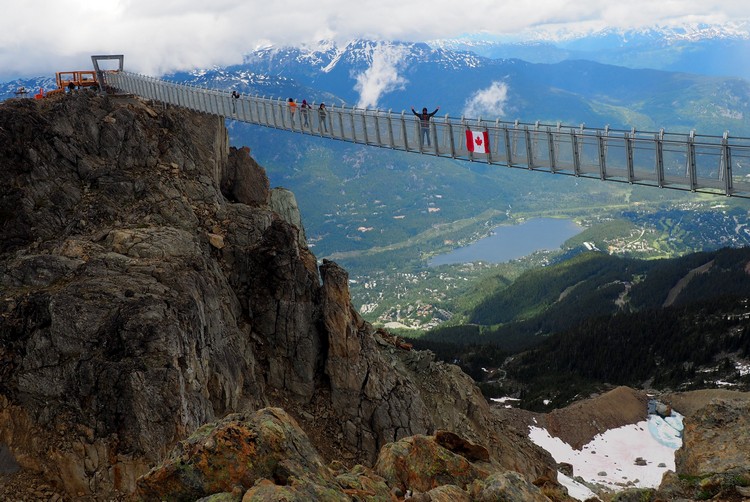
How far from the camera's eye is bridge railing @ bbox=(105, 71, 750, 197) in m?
21.5

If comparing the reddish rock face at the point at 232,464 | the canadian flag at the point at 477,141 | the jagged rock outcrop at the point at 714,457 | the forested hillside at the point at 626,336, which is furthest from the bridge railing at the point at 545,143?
the forested hillside at the point at 626,336

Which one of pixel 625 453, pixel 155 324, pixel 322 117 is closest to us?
pixel 155 324

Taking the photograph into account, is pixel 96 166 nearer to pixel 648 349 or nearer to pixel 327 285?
pixel 327 285

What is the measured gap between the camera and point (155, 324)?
19.9m

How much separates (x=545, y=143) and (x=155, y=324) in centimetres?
1549

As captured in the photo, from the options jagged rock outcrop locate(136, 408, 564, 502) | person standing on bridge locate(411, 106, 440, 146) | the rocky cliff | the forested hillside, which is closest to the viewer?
jagged rock outcrop locate(136, 408, 564, 502)

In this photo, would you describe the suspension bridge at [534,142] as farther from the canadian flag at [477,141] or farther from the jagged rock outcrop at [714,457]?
the jagged rock outcrop at [714,457]

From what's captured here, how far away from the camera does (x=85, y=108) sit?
2881 centimetres

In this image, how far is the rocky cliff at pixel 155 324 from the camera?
19.2 metres

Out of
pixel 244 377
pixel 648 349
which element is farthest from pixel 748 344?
pixel 244 377

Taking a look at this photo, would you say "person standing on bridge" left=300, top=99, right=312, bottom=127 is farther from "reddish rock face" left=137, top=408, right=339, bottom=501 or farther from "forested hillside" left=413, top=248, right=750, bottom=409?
"forested hillside" left=413, top=248, right=750, bottom=409

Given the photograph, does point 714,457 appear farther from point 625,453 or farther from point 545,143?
point 625,453

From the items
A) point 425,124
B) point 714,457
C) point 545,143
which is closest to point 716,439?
point 714,457

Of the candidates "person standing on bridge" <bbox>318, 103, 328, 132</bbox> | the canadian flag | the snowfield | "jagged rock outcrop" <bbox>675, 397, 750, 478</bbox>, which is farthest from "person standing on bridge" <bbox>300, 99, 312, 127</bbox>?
"jagged rock outcrop" <bbox>675, 397, 750, 478</bbox>
